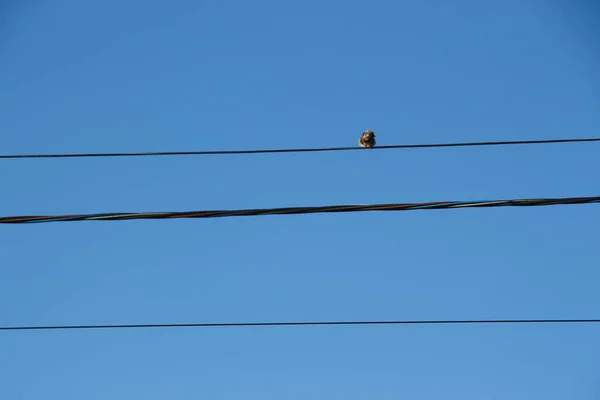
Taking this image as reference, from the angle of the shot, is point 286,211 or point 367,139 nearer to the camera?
point 286,211

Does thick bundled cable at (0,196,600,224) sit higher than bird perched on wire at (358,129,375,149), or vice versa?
bird perched on wire at (358,129,375,149)

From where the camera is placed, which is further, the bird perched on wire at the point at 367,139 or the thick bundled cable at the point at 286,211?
the bird perched on wire at the point at 367,139

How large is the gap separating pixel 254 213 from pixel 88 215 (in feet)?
4.52

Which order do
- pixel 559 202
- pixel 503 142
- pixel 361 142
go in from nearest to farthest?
1. pixel 559 202
2. pixel 503 142
3. pixel 361 142

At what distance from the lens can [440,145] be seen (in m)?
7.37

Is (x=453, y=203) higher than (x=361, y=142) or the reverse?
the reverse

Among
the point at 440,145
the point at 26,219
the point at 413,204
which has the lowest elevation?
the point at 26,219

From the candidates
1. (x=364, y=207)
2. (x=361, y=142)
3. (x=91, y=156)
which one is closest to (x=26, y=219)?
(x=91, y=156)

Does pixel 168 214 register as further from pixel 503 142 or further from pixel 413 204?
pixel 503 142

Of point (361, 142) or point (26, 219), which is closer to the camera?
point (26, 219)

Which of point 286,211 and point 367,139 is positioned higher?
point 367,139

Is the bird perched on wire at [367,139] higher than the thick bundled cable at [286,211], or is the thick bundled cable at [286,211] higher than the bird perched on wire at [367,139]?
the bird perched on wire at [367,139]

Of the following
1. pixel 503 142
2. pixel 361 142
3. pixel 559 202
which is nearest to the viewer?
pixel 559 202

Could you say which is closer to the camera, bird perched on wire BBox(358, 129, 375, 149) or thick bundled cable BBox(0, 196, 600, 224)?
thick bundled cable BBox(0, 196, 600, 224)
